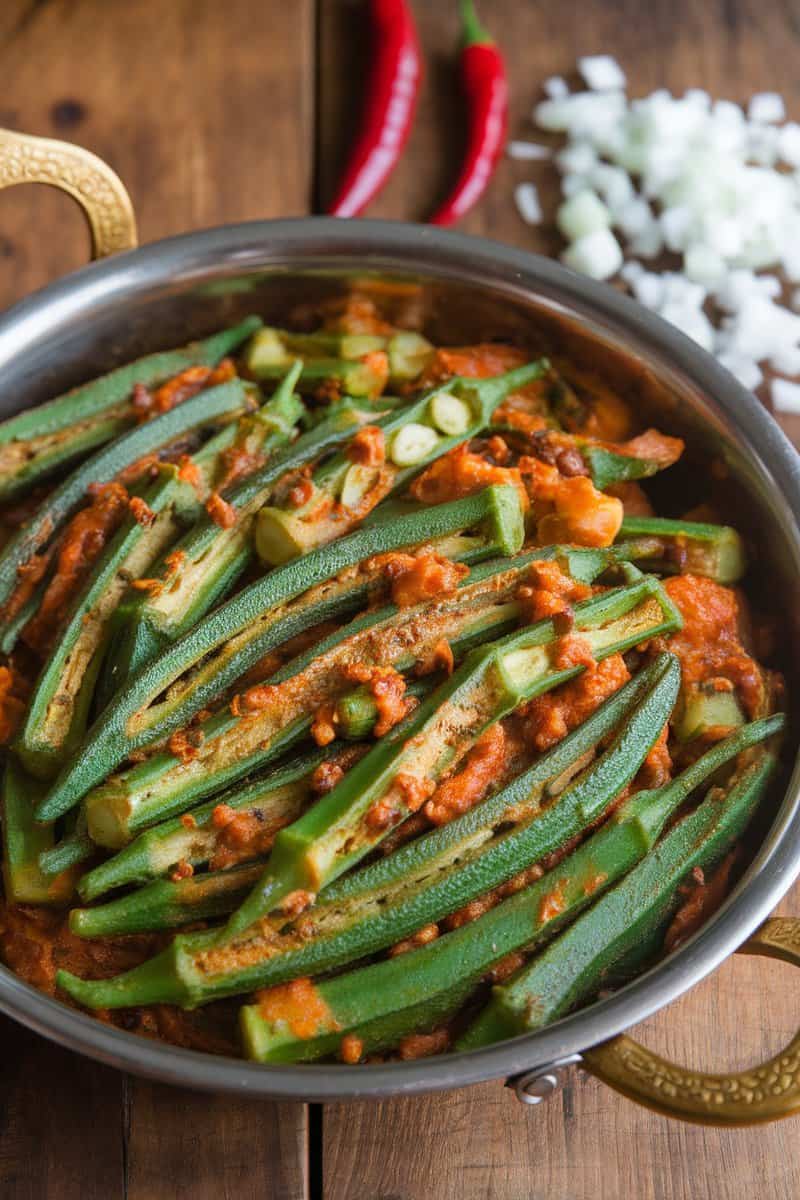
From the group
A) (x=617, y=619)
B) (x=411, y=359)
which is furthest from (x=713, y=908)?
(x=411, y=359)

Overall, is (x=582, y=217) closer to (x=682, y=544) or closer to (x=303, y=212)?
(x=303, y=212)

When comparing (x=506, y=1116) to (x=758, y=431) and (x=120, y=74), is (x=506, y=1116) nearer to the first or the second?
(x=758, y=431)

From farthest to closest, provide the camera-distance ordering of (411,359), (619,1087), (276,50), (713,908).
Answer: (276,50), (411,359), (713,908), (619,1087)

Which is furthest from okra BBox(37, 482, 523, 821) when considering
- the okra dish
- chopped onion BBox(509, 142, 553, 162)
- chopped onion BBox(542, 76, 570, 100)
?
chopped onion BBox(542, 76, 570, 100)

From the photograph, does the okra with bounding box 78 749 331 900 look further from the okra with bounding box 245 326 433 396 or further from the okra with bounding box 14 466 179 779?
the okra with bounding box 245 326 433 396

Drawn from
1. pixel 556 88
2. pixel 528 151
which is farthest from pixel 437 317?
pixel 556 88

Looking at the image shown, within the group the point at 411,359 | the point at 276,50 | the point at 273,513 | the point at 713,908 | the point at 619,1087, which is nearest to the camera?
the point at 619,1087
